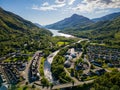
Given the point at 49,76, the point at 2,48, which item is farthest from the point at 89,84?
the point at 2,48

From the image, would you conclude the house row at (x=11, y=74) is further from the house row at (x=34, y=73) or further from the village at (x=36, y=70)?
the house row at (x=34, y=73)

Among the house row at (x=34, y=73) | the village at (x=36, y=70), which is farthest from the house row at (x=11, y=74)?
the house row at (x=34, y=73)

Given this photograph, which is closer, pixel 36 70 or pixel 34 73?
pixel 34 73

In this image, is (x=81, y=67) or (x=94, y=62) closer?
(x=81, y=67)

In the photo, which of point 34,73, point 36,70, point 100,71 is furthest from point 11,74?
point 100,71

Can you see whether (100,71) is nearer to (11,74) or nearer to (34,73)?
(34,73)

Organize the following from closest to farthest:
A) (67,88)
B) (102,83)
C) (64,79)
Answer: (102,83)
(67,88)
(64,79)

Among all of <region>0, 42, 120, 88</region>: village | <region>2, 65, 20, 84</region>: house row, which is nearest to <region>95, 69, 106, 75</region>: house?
<region>0, 42, 120, 88</region>: village

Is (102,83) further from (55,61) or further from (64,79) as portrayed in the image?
(55,61)

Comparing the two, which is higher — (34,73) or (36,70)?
(36,70)

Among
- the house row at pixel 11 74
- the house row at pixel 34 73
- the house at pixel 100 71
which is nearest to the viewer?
the house row at pixel 11 74

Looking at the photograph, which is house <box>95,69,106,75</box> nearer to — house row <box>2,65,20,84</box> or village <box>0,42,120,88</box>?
village <box>0,42,120,88</box>
